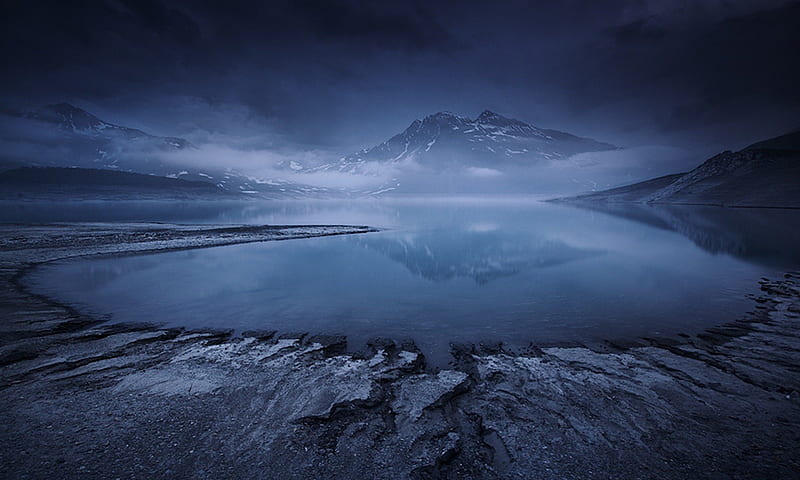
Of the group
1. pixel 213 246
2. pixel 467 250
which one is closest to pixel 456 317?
pixel 467 250

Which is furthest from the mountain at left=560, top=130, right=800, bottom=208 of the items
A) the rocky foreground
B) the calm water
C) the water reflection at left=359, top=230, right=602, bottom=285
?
the rocky foreground

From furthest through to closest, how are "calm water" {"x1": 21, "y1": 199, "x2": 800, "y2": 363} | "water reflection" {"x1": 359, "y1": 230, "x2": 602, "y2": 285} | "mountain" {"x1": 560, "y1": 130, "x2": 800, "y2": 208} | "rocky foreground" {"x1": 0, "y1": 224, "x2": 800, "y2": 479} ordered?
1. "mountain" {"x1": 560, "y1": 130, "x2": 800, "y2": 208}
2. "water reflection" {"x1": 359, "y1": 230, "x2": 602, "y2": 285}
3. "calm water" {"x1": 21, "y1": 199, "x2": 800, "y2": 363}
4. "rocky foreground" {"x1": 0, "y1": 224, "x2": 800, "y2": 479}

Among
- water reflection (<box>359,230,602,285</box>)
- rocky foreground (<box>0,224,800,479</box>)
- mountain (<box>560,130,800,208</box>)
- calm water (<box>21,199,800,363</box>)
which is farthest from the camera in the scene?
mountain (<box>560,130,800,208</box>)

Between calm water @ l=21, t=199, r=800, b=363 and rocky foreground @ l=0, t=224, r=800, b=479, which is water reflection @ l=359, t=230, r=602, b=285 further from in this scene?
rocky foreground @ l=0, t=224, r=800, b=479

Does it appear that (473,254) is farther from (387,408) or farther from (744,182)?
(744,182)

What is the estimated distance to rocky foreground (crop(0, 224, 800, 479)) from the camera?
5691 mm

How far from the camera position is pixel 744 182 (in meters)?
122

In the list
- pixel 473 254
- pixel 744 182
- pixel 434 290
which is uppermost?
pixel 744 182

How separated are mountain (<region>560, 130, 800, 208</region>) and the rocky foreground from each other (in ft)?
427

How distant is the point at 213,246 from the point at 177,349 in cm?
2463

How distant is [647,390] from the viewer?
7.81 meters

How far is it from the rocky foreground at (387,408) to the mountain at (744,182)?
13006cm

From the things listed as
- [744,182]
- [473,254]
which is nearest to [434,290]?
[473,254]

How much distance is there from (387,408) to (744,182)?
174m
